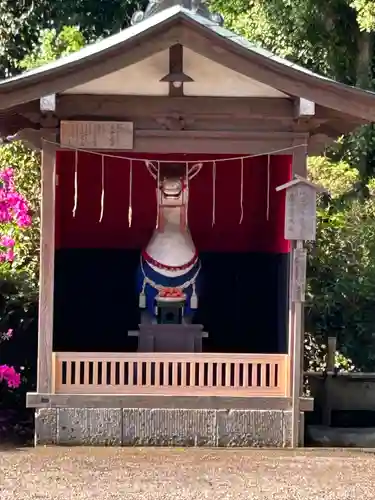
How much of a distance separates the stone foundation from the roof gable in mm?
2371

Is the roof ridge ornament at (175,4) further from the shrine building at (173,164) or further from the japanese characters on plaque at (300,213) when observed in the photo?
the japanese characters on plaque at (300,213)

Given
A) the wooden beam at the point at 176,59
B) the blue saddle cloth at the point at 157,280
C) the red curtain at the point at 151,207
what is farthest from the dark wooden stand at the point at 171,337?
the wooden beam at the point at 176,59

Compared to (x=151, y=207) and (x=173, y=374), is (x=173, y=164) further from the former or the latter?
(x=173, y=374)

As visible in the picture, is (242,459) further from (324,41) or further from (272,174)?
(324,41)

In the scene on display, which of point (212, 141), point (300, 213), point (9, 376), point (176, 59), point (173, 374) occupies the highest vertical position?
point (176, 59)

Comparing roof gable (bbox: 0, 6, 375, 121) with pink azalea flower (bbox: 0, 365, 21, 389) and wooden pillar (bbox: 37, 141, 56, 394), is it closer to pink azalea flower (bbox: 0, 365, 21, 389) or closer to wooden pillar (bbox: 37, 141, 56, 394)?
wooden pillar (bbox: 37, 141, 56, 394)

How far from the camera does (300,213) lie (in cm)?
691

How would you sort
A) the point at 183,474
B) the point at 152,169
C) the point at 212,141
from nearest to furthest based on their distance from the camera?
the point at 183,474 → the point at 212,141 → the point at 152,169

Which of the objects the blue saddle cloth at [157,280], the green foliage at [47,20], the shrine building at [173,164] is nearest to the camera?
the shrine building at [173,164]

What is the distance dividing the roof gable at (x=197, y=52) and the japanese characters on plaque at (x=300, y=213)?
0.71 meters

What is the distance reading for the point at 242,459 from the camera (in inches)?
251

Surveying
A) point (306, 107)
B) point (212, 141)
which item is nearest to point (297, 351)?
point (212, 141)

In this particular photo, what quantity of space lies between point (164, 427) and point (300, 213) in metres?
1.93

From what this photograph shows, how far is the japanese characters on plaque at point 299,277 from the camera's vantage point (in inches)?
271
